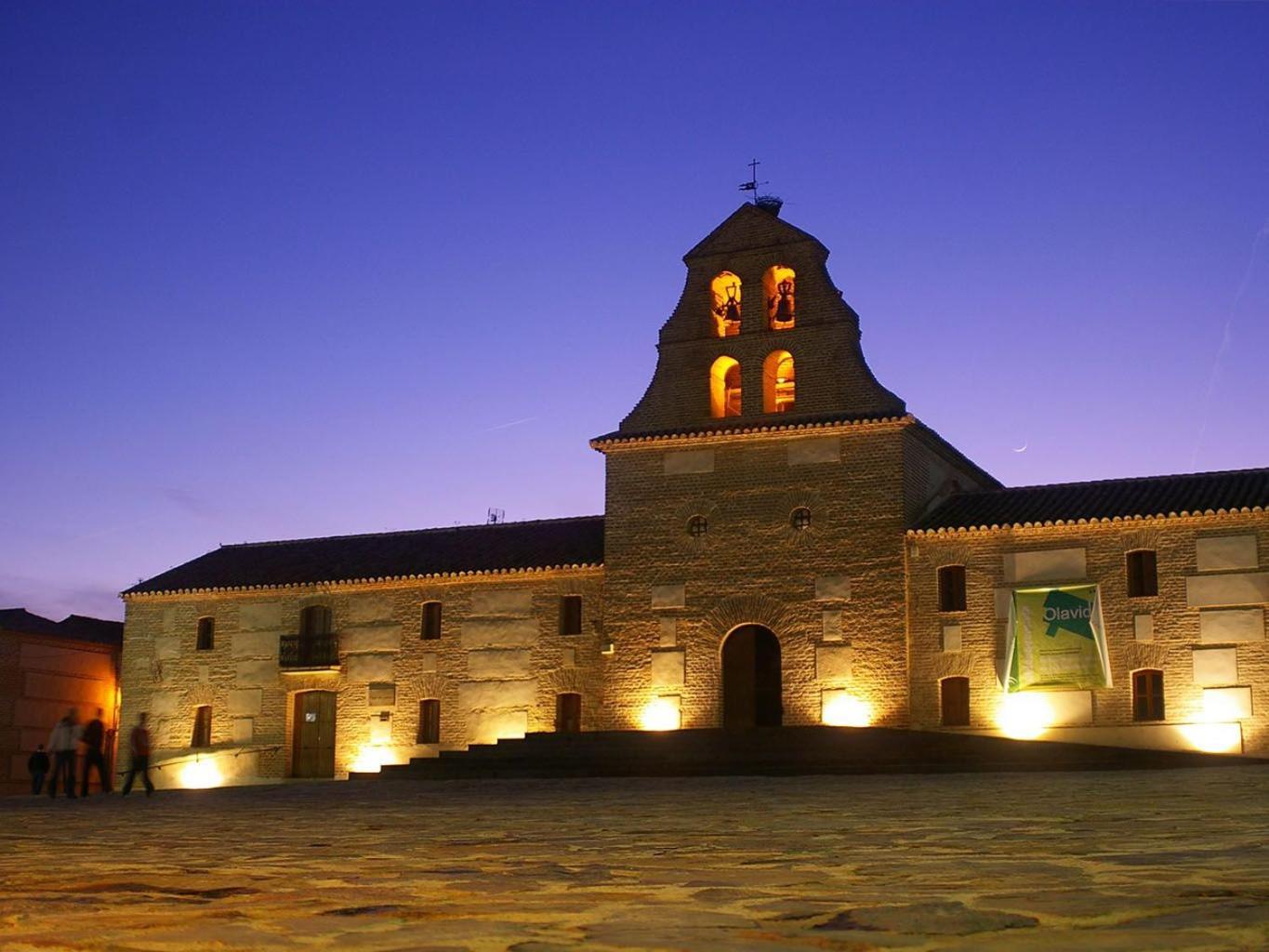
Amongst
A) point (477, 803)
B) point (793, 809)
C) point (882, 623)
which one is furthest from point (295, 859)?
point (882, 623)

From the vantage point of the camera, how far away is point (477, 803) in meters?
16.1

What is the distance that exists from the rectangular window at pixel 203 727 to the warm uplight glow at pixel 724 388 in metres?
15.2

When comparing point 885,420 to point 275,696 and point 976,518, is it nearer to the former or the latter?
point 976,518

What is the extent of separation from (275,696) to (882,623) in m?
15.3

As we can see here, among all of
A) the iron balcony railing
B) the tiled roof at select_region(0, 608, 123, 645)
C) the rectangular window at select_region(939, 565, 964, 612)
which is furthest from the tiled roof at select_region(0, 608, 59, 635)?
the rectangular window at select_region(939, 565, 964, 612)

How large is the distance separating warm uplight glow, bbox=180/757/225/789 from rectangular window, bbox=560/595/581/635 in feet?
31.5

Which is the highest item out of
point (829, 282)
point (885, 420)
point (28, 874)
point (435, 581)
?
point (829, 282)

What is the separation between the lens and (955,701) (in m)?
30.0

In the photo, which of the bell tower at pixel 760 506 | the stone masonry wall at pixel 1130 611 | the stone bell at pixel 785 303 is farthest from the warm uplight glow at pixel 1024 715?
the stone bell at pixel 785 303

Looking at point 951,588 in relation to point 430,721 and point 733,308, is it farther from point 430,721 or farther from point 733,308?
point 430,721

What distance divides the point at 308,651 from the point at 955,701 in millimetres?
15853

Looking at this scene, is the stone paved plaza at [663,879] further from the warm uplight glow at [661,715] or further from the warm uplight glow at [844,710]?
the warm uplight glow at [661,715]

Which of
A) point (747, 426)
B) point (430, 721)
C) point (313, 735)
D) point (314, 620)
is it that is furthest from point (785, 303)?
point (313, 735)

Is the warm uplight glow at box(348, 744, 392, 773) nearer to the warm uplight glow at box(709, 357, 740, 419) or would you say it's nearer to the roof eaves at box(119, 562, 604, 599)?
the roof eaves at box(119, 562, 604, 599)
